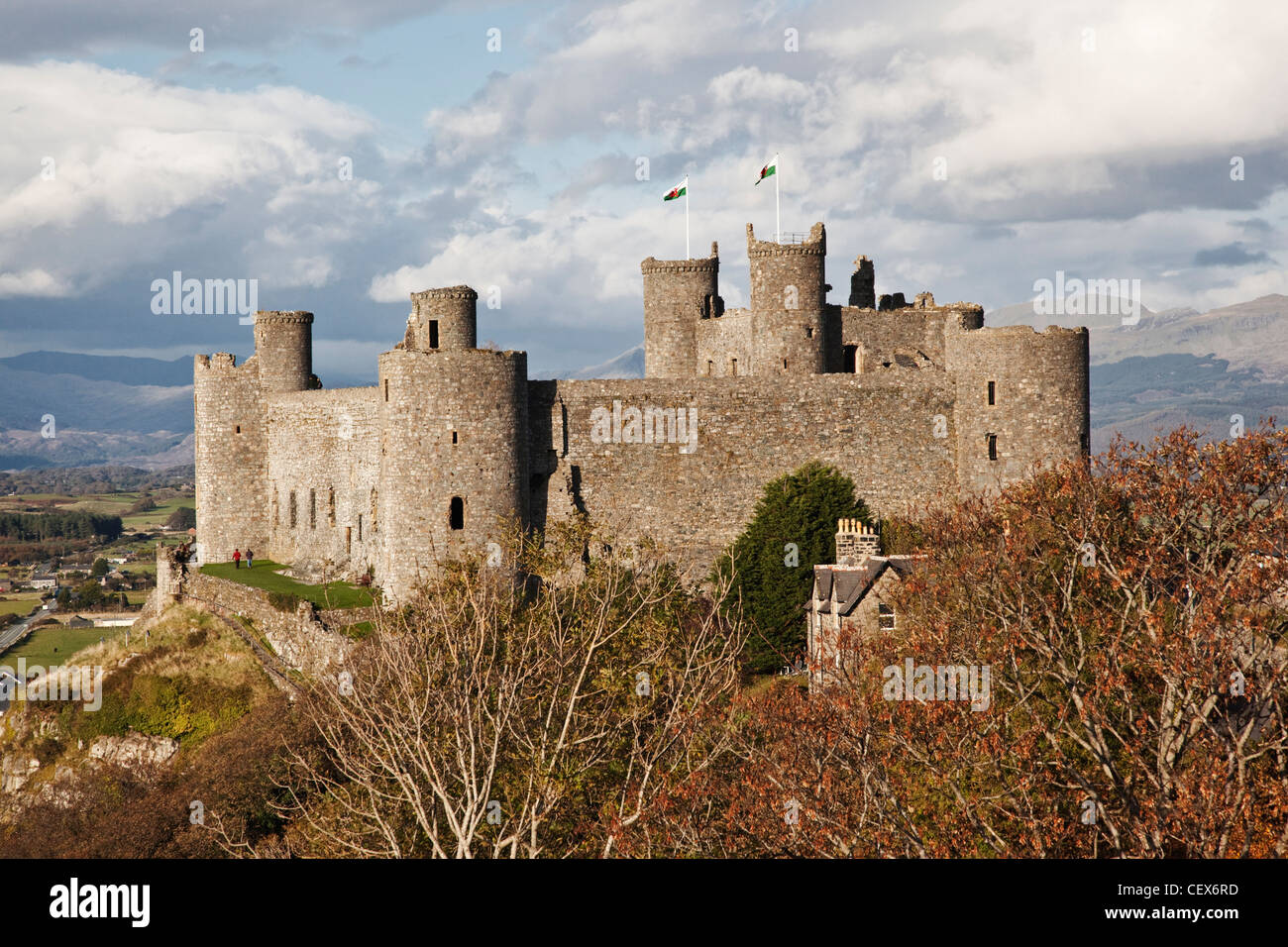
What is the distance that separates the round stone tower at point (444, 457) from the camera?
41.3 metres

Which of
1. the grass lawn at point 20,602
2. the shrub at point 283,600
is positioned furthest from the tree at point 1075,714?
the grass lawn at point 20,602

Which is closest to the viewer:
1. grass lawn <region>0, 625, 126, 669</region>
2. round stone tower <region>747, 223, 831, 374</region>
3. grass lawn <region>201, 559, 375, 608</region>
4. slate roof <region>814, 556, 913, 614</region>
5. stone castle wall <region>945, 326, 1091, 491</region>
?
slate roof <region>814, 556, 913, 614</region>

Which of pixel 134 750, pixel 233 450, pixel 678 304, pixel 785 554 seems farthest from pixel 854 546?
pixel 233 450

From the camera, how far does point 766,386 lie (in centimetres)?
4553

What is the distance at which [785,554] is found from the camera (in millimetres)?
42062

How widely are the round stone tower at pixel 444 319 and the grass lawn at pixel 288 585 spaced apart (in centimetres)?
826

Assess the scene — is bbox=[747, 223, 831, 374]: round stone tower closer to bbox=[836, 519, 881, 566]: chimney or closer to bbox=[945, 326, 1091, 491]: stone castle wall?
bbox=[945, 326, 1091, 491]: stone castle wall

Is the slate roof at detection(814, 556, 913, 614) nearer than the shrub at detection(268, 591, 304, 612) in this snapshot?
Yes

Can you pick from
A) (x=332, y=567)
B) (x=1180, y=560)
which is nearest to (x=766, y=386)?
(x=332, y=567)

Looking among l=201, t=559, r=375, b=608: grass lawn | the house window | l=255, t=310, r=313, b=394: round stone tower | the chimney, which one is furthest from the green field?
the house window

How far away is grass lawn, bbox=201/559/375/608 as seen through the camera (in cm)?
4435

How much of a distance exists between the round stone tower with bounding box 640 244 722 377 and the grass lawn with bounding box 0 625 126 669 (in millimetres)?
58743
